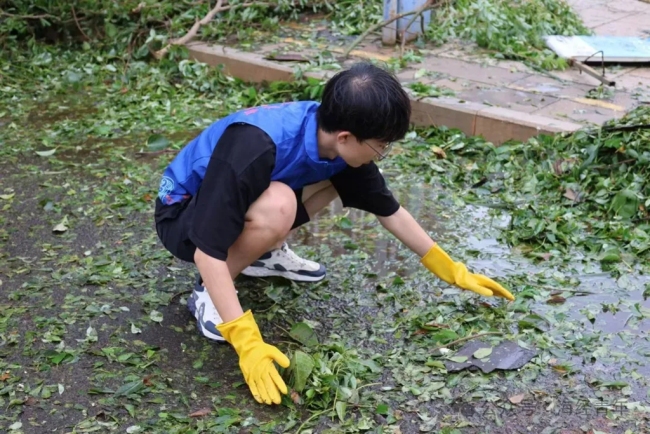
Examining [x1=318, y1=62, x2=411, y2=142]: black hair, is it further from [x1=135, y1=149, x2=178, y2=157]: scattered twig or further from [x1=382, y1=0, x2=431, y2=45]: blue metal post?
[x1=382, y1=0, x2=431, y2=45]: blue metal post

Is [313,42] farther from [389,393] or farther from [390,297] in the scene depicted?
[389,393]

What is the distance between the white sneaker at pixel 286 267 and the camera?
3.12 meters

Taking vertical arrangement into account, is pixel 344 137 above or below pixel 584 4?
above

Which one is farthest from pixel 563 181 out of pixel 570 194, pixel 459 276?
pixel 459 276

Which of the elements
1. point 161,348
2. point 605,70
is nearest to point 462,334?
point 161,348

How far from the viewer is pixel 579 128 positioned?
14.0 feet

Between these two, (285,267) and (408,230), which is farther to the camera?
(285,267)

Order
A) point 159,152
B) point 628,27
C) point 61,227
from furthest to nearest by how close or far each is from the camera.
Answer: point 628,27 → point 159,152 → point 61,227

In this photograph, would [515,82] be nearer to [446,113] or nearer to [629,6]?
[446,113]

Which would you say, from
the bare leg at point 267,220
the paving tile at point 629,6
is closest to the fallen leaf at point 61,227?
the bare leg at point 267,220

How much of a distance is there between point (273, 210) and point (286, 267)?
Answer: 0.60 m

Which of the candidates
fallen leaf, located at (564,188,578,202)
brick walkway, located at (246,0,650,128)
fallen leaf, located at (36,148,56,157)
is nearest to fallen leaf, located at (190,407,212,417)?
fallen leaf, located at (564,188,578,202)

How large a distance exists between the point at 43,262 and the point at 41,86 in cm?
270

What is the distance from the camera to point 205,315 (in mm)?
2779
